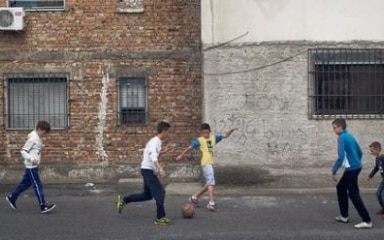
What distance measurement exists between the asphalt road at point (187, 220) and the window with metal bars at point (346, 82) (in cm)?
196

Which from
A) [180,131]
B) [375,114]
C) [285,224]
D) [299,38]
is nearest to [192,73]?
[180,131]

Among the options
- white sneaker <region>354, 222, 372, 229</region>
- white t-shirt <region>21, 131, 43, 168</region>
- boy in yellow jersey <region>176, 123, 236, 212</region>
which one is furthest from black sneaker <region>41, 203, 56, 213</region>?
white sneaker <region>354, 222, 372, 229</region>

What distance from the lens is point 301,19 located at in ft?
46.7

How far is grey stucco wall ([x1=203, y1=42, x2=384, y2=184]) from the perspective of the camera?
14.2m

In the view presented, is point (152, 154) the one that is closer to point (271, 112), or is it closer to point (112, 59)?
point (271, 112)

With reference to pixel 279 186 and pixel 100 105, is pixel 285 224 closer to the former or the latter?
pixel 279 186

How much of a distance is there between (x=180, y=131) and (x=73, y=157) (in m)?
2.50

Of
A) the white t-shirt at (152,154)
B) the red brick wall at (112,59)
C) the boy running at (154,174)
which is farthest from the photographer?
the red brick wall at (112,59)

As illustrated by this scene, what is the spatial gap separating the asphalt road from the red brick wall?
179 cm

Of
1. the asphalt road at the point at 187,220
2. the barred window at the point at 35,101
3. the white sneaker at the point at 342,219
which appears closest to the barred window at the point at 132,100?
the barred window at the point at 35,101

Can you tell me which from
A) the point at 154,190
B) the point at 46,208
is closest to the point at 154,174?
the point at 154,190

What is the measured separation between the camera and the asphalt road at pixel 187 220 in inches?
377

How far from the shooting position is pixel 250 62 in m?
14.3

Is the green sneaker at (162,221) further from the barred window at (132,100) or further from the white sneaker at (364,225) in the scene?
the barred window at (132,100)
